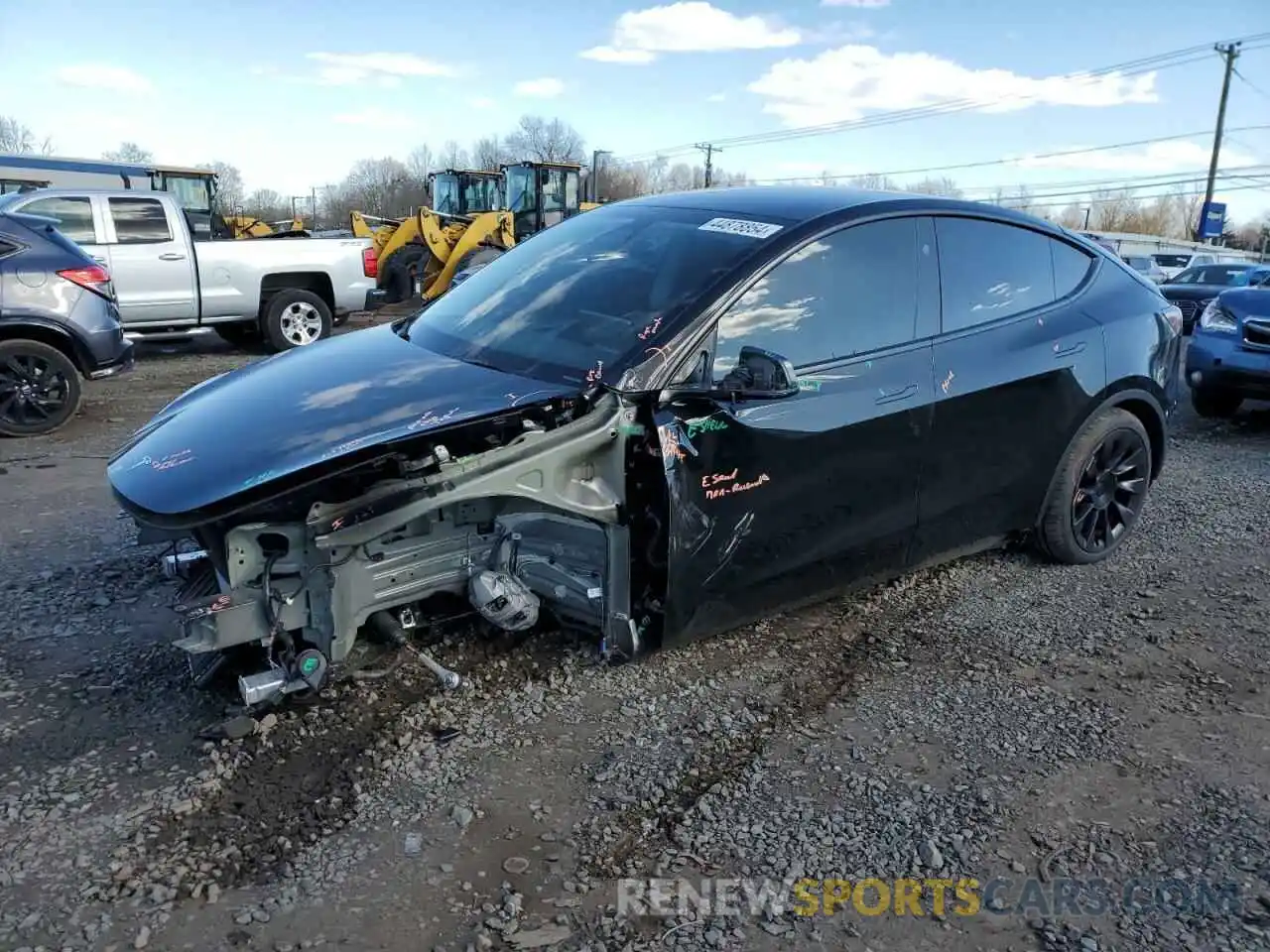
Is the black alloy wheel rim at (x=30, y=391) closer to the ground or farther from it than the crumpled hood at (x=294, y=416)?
closer to the ground

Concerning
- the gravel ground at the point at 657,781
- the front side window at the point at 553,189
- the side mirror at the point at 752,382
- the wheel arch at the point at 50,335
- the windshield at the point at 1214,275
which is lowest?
the gravel ground at the point at 657,781

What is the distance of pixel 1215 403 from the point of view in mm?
8398

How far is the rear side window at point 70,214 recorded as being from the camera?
9938 mm

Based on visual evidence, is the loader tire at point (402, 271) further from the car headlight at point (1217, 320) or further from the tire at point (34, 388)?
the car headlight at point (1217, 320)

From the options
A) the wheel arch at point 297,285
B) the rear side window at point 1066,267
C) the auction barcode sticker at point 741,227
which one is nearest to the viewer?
the auction barcode sticker at point 741,227

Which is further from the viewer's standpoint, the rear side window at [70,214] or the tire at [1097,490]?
the rear side window at [70,214]

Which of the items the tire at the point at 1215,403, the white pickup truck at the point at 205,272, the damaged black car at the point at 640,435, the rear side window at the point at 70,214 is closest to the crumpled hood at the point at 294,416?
the damaged black car at the point at 640,435

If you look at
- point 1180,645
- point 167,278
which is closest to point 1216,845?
point 1180,645

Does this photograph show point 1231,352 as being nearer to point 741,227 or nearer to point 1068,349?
point 1068,349

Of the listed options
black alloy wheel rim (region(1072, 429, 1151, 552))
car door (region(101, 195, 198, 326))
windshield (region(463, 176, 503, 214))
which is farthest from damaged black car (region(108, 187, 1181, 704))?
windshield (region(463, 176, 503, 214))

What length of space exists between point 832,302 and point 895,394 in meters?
0.42

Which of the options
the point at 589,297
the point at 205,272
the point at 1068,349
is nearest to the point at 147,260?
the point at 205,272

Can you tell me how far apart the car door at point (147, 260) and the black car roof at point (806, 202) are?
26.0 feet

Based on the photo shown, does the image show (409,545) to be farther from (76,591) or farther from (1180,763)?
(1180,763)
